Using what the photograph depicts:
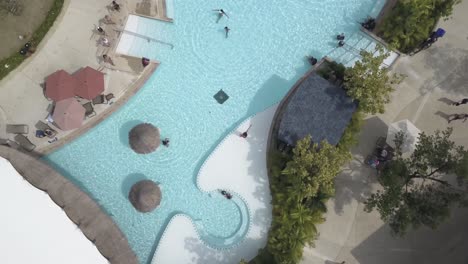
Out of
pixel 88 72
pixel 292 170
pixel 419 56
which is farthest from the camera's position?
pixel 419 56

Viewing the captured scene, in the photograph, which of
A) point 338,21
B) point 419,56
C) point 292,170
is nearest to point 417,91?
point 419,56

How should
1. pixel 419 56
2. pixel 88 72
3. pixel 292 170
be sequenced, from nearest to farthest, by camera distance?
pixel 292 170
pixel 88 72
pixel 419 56

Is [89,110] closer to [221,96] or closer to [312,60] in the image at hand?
[221,96]

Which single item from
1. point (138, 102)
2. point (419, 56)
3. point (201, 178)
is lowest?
point (201, 178)

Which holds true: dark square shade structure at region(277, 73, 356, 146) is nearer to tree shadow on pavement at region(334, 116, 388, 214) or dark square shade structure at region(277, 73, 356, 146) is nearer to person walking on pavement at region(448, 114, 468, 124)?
tree shadow on pavement at region(334, 116, 388, 214)

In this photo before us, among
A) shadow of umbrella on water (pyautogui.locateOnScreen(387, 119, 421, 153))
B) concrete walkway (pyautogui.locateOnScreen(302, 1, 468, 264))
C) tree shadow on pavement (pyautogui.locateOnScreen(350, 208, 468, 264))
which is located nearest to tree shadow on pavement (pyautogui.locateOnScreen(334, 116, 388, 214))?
concrete walkway (pyautogui.locateOnScreen(302, 1, 468, 264))

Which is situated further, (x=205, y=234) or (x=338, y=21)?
(x=338, y=21)

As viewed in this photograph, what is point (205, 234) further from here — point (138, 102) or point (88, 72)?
point (88, 72)
